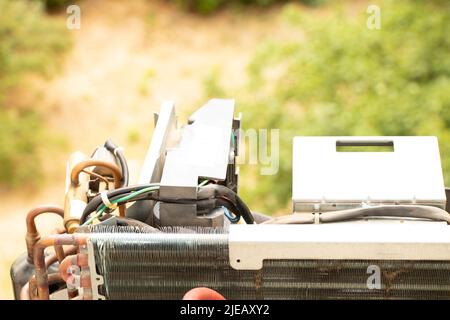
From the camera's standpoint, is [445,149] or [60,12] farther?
[60,12]

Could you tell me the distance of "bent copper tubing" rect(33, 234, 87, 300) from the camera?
60.4 inches

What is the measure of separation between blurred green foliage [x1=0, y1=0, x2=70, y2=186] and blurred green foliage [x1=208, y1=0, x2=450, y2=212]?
1777mm

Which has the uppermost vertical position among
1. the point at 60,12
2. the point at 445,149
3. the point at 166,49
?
the point at 60,12

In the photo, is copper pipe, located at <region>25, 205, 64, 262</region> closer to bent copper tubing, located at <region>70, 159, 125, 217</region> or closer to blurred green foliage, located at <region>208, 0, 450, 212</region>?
bent copper tubing, located at <region>70, 159, 125, 217</region>

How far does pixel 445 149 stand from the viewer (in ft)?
15.6

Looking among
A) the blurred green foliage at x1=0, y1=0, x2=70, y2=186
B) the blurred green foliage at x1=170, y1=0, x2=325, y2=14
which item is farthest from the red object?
the blurred green foliage at x1=170, y1=0, x2=325, y2=14

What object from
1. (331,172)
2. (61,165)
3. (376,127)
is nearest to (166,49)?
(61,165)

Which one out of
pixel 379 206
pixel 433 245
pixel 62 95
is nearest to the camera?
pixel 433 245

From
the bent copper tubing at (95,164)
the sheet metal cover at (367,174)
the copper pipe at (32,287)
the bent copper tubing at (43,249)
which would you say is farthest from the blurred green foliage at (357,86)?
the bent copper tubing at (43,249)

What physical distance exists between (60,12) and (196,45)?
5.17ft

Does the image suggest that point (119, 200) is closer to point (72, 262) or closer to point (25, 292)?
point (72, 262)

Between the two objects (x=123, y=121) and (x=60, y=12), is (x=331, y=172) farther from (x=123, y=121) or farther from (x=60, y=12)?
(x=60, y=12)

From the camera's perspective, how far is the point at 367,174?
1889mm

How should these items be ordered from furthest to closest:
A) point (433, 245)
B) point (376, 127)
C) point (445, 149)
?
1. point (376, 127)
2. point (445, 149)
3. point (433, 245)
